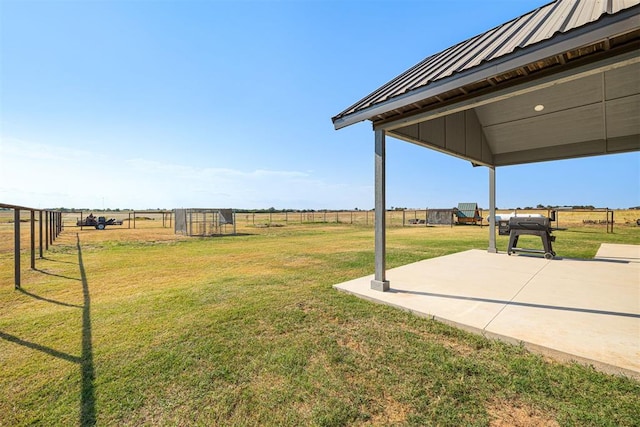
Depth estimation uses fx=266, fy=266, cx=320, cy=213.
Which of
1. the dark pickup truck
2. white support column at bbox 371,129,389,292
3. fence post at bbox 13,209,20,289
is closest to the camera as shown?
white support column at bbox 371,129,389,292

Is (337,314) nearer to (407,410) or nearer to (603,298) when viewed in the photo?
(407,410)

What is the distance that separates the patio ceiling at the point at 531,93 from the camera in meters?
2.55

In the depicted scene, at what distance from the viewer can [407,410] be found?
188 centimetres

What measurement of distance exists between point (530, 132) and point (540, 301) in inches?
200

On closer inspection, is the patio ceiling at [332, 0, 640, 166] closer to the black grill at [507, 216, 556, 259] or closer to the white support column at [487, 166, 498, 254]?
the white support column at [487, 166, 498, 254]

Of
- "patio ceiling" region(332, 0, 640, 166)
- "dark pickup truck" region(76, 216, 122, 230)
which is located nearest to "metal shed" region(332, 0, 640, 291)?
"patio ceiling" region(332, 0, 640, 166)

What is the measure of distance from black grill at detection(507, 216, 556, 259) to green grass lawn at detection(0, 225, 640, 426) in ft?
19.8

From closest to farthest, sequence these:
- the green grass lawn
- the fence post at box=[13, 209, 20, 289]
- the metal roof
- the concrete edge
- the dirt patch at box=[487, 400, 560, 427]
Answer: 1. the dirt patch at box=[487, 400, 560, 427]
2. the green grass lawn
3. the concrete edge
4. the metal roof
5. the fence post at box=[13, 209, 20, 289]

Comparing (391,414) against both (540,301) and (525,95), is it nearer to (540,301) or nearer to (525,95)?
(540,301)

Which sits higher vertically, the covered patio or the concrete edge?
the covered patio

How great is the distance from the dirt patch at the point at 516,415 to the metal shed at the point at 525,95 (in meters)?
2.54

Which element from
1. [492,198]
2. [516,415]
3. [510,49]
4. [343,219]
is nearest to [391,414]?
[516,415]

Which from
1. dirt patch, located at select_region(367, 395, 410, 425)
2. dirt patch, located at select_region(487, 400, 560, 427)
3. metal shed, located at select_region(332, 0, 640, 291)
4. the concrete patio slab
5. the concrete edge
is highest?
metal shed, located at select_region(332, 0, 640, 291)

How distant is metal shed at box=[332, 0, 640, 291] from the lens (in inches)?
101
